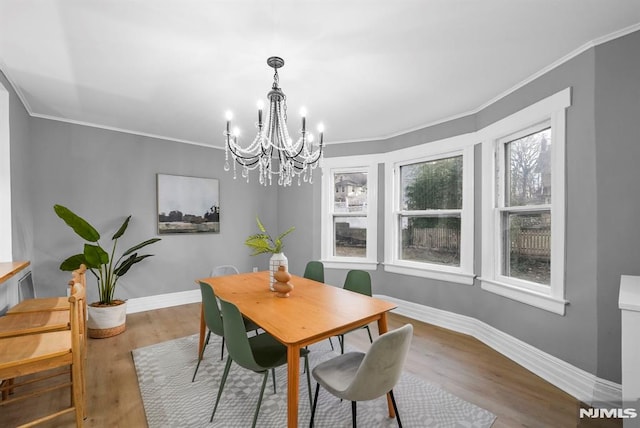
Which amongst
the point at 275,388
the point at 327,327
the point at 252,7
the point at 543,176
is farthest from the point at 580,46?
the point at 275,388

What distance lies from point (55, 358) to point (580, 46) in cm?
393

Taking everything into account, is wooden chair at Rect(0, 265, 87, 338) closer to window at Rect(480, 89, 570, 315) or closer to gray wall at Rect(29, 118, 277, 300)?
gray wall at Rect(29, 118, 277, 300)

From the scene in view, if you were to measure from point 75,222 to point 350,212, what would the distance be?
3330mm

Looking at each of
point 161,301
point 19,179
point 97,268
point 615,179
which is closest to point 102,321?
point 97,268

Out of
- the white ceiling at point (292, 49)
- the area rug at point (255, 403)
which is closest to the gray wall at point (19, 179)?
the white ceiling at point (292, 49)

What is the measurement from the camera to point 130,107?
10.1ft

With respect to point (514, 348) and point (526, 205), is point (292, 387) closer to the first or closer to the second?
point (514, 348)

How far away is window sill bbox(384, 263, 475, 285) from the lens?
3256 millimetres

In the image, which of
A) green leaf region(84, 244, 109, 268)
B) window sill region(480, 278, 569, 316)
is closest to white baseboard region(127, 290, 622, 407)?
window sill region(480, 278, 569, 316)

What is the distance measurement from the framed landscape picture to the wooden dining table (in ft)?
6.68

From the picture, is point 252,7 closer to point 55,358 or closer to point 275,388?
point 55,358

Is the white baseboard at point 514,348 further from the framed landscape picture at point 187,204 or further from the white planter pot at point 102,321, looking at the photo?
the framed landscape picture at point 187,204

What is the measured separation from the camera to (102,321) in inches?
123

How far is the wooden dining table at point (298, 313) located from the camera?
148 cm
